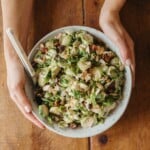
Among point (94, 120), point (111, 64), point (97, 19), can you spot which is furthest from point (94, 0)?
point (94, 120)

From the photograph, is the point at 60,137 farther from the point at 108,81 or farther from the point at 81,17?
the point at 81,17

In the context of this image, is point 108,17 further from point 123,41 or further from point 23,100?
point 23,100

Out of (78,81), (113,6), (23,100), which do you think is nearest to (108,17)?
(113,6)

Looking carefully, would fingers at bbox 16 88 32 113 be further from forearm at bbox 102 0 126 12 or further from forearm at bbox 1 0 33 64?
forearm at bbox 102 0 126 12

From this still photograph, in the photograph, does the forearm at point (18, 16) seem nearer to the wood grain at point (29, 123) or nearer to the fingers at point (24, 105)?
the wood grain at point (29, 123)

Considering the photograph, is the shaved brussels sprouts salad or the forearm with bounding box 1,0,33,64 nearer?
the shaved brussels sprouts salad

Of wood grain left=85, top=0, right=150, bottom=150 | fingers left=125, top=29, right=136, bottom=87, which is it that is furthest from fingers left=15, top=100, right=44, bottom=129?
fingers left=125, top=29, right=136, bottom=87

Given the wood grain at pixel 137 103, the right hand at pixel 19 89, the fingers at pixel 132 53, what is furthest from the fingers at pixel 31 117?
the fingers at pixel 132 53
